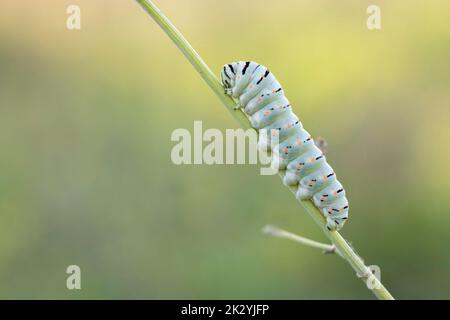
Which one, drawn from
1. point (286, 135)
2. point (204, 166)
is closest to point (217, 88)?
point (286, 135)

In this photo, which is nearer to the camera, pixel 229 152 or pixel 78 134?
pixel 229 152

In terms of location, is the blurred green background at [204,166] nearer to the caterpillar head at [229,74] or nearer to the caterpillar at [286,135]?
the caterpillar at [286,135]

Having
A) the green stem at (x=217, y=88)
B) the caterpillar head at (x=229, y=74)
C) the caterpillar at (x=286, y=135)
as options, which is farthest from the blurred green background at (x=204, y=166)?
the green stem at (x=217, y=88)

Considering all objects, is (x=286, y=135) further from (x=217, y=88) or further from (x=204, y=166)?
(x=204, y=166)
